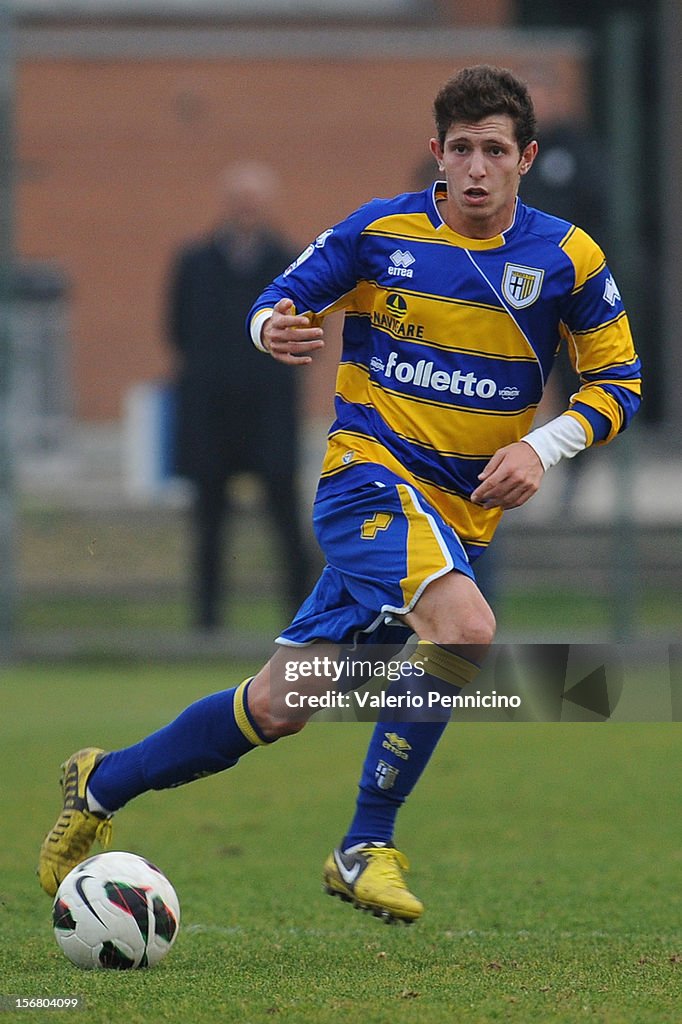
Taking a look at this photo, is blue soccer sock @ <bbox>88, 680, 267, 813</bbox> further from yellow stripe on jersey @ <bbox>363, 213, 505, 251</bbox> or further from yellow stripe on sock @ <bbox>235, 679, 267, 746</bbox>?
yellow stripe on jersey @ <bbox>363, 213, 505, 251</bbox>

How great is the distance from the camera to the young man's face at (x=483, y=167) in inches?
166

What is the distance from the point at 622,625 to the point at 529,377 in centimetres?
525

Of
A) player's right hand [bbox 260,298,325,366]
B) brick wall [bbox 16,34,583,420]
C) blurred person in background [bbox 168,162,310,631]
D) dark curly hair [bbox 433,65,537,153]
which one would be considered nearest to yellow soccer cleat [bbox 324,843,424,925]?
player's right hand [bbox 260,298,325,366]

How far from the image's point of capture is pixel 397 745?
4.36m

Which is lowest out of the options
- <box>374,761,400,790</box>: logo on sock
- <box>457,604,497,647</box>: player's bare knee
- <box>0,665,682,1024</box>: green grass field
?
<box>0,665,682,1024</box>: green grass field

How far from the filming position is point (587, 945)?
13.7ft

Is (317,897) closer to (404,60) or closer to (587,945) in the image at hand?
(587,945)

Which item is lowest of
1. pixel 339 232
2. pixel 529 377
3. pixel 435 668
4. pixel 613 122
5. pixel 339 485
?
pixel 435 668

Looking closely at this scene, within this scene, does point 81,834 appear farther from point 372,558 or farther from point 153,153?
point 153,153

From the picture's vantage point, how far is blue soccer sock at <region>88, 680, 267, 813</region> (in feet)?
14.1

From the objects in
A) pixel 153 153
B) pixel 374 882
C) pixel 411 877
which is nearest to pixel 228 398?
pixel 153 153

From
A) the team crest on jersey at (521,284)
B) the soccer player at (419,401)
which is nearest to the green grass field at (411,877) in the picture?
the soccer player at (419,401)

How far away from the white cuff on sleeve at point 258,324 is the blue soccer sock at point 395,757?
83 cm

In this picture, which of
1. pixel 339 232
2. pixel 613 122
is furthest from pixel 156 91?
pixel 339 232
